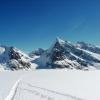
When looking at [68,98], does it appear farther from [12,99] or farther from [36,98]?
[12,99]

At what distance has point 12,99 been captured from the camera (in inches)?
481

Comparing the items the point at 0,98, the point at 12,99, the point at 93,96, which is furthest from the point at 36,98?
the point at 93,96

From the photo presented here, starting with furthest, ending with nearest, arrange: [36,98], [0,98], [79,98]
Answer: [0,98], [36,98], [79,98]

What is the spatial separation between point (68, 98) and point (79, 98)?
0.60 m

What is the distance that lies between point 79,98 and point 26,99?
2930 mm

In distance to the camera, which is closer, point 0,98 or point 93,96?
point 93,96

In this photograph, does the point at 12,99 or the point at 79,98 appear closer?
the point at 79,98

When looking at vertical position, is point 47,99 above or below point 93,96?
below

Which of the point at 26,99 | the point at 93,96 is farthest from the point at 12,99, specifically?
the point at 93,96

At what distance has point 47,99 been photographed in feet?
37.6

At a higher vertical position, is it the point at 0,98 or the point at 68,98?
the point at 68,98

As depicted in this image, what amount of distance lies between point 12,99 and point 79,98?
376 centimetres

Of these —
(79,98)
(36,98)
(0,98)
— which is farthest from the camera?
(0,98)

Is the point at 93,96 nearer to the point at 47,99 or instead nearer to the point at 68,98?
the point at 68,98
